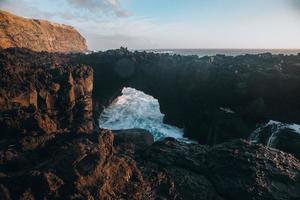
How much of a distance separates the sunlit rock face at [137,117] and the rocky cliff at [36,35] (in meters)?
42.3

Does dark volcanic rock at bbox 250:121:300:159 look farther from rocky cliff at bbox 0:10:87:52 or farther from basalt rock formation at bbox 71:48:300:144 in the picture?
rocky cliff at bbox 0:10:87:52

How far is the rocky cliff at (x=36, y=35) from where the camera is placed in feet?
289

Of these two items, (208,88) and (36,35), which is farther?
(36,35)

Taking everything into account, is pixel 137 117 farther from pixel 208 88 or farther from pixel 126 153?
pixel 126 153

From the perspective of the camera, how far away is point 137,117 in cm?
3191

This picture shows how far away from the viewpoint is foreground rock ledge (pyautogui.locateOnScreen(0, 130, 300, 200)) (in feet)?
24.8

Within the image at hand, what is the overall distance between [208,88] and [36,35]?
9583 centimetres

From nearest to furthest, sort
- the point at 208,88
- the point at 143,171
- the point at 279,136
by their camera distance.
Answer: the point at 143,171, the point at 279,136, the point at 208,88

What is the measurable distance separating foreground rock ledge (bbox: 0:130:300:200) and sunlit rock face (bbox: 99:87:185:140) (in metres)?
14.8

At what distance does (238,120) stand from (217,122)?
150 centimetres

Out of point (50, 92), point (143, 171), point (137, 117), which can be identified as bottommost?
point (137, 117)

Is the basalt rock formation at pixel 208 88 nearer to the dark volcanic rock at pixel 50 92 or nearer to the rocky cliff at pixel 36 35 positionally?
the dark volcanic rock at pixel 50 92

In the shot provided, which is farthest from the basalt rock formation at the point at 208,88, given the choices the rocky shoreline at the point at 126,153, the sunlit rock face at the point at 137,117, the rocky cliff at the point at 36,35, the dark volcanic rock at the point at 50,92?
the rocky cliff at the point at 36,35

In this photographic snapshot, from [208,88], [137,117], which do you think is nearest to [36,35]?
[137,117]
